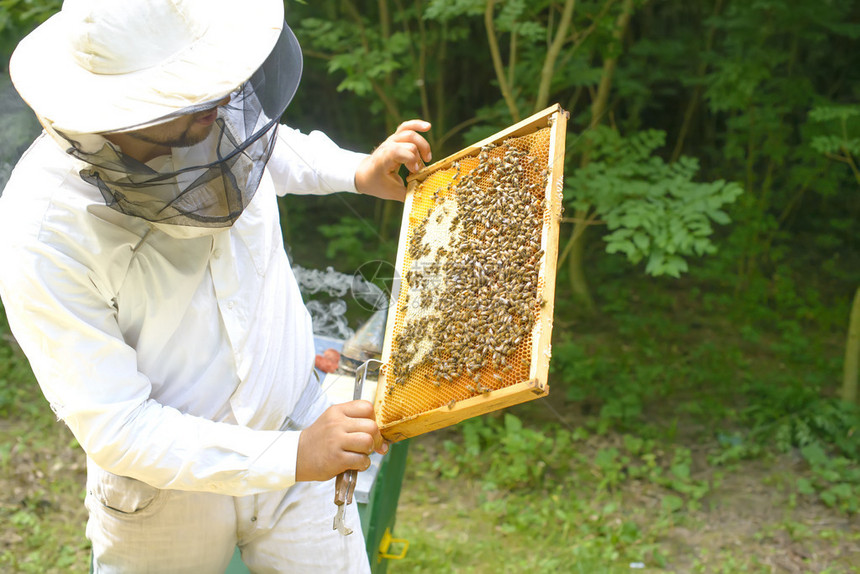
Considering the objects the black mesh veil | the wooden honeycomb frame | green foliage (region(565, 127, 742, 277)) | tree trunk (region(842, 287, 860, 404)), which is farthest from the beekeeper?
tree trunk (region(842, 287, 860, 404))

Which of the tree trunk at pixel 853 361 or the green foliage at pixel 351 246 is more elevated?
the green foliage at pixel 351 246

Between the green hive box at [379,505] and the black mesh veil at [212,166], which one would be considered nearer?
the black mesh veil at [212,166]

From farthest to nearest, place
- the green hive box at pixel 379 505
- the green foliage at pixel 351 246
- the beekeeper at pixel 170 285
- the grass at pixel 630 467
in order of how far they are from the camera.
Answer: the green foliage at pixel 351 246 < the grass at pixel 630 467 < the green hive box at pixel 379 505 < the beekeeper at pixel 170 285

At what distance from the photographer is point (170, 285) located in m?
1.62

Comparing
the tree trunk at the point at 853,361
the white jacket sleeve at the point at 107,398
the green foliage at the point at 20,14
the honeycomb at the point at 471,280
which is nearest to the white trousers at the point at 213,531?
the white jacket sleeve at the point at 107,398

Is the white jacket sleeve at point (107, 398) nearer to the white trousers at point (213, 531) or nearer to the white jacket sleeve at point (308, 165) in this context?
the white trousers at point (213, 531)

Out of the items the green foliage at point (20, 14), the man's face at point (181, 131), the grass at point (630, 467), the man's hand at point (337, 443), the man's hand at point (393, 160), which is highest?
the green foliage at point (20, 14)

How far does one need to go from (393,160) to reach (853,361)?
3.79 m

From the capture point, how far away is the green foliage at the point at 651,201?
3.64 metres

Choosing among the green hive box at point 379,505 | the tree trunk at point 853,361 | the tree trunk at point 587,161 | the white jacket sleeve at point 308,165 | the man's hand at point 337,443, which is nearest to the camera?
the man's hand at point 337,443

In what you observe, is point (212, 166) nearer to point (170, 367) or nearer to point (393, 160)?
point (170, 367)

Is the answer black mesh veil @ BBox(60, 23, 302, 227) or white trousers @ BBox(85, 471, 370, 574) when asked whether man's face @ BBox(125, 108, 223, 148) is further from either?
white trousers @ BBox(85, 471, 370, 574)

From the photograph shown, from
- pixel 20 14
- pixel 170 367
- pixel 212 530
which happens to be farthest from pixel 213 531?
pixel 20 14

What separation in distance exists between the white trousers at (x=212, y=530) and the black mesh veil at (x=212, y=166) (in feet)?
2.31
